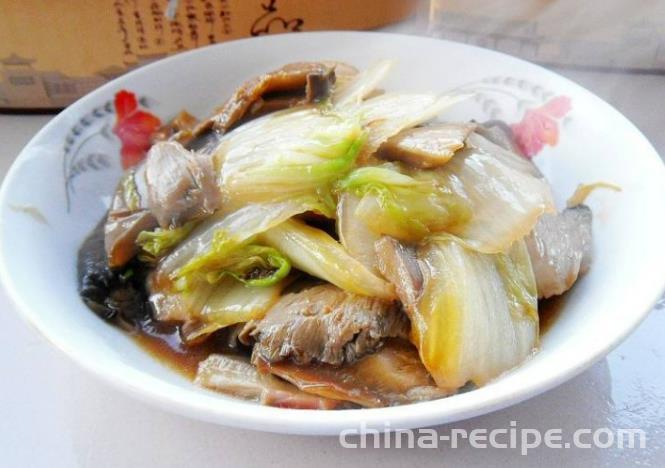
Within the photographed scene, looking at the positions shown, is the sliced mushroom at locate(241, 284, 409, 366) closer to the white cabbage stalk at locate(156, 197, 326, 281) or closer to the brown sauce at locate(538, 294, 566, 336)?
the white cabbage stalk at locate(156, 197, 326, 281)

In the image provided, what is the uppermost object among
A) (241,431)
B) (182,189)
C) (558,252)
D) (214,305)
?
(182,189)

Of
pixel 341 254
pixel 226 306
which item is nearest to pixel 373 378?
pixel 341 254

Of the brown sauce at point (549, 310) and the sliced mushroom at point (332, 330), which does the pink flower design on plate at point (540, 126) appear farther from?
the sliced mushroom at point (332, 330)

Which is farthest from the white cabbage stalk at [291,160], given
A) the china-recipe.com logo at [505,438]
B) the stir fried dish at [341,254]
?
the china-recipe.com logo at [505,438]

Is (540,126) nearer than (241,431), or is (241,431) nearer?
(241,431)

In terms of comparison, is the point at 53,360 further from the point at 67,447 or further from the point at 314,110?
the point at 314,110

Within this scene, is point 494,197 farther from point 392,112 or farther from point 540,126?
point 540,126

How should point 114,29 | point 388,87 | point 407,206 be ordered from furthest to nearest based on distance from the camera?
1. point 114,29
2. point 388,87
3. point 407,206
